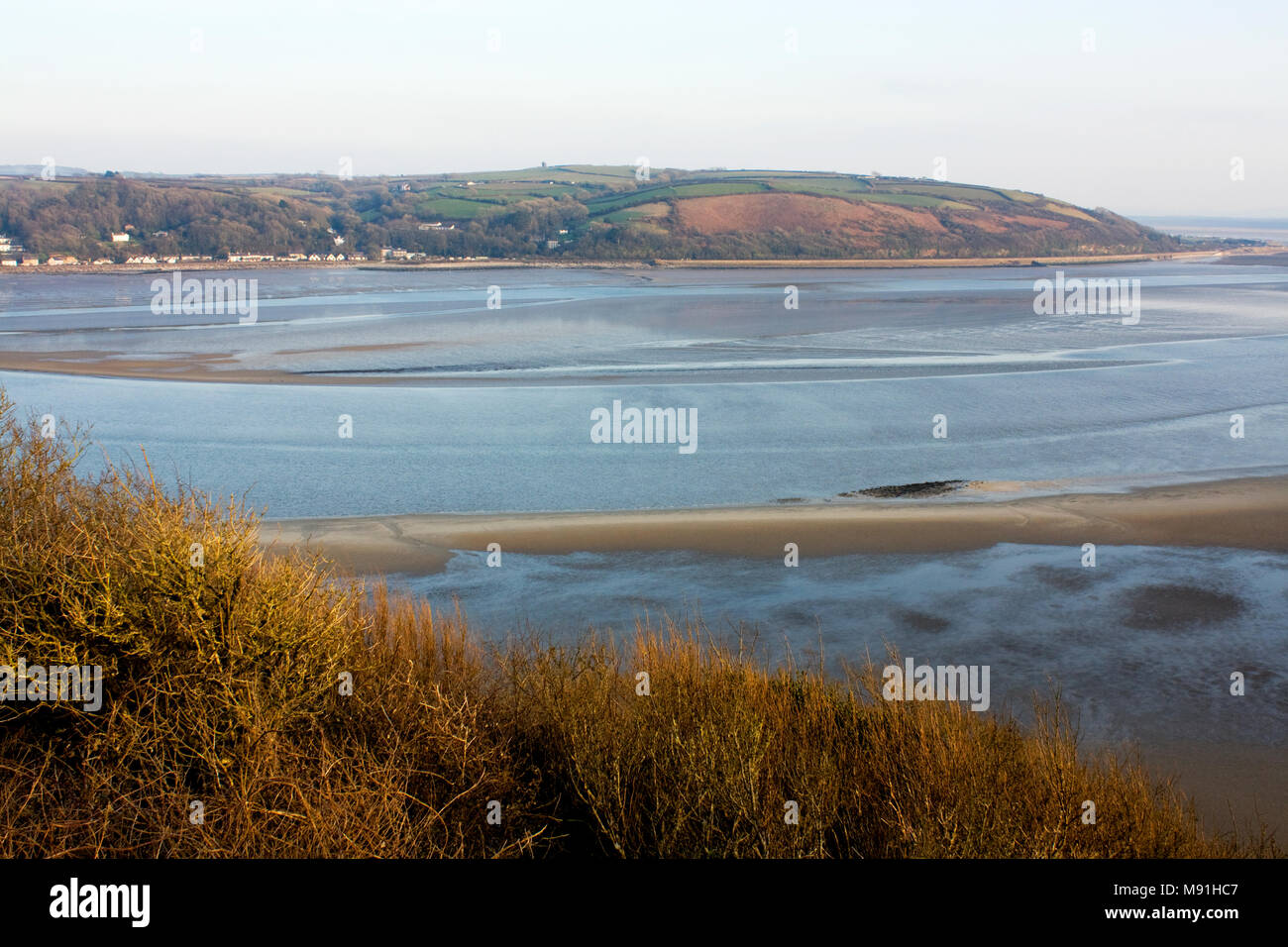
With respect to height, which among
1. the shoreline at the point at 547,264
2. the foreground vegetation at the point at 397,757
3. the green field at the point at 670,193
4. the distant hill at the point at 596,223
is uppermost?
the green field at the point at 670,193

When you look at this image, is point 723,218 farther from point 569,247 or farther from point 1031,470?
point 1031,470

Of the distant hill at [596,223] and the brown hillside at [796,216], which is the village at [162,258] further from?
the brown hillside at [796,216]

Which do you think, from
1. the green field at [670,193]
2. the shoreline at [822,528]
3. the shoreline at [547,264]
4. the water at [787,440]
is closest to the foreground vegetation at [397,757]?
the water at [787,440]

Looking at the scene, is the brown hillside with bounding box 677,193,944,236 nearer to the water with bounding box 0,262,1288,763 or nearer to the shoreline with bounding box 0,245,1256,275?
the shoreline with bounding box 0,245,1256,275

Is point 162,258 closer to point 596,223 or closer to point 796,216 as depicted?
point 596,223

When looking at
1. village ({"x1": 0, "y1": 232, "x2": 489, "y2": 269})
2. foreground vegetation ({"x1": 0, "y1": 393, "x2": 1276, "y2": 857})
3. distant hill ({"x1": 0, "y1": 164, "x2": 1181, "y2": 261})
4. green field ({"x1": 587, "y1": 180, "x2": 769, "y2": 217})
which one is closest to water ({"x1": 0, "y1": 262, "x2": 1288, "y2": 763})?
foreground vegetation ({"x1": 0, "y1": 393, "x2": 1276, "y2": 857})

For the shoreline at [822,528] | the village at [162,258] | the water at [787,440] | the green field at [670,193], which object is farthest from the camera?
the green field at [670,193]
